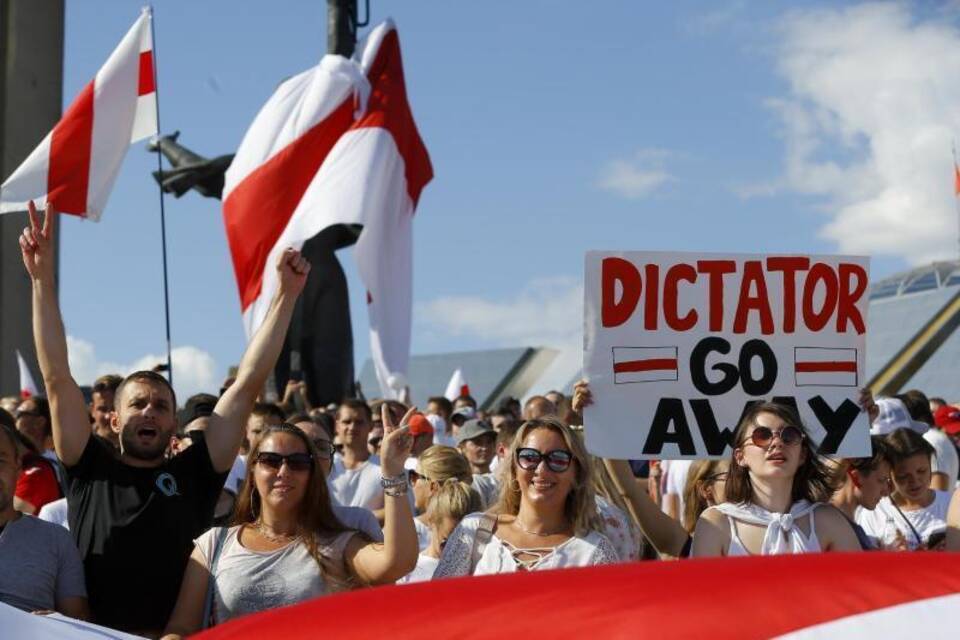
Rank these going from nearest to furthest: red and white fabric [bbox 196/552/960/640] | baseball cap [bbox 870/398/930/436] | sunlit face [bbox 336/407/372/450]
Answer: red and white fabric [bbox 196/552/960/640]
sunlit face [bbox 336/407/372/450]
baseball cap [bbox 870/398/930/436]

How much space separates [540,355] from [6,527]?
25.7 m

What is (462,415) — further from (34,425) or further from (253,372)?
(253,372)

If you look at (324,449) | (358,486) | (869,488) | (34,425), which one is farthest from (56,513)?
(869,488)

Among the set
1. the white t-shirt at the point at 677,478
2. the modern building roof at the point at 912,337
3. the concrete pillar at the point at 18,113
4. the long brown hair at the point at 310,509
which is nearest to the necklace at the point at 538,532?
the long brown hair at the point at 310,509

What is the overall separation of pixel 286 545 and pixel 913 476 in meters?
3.06

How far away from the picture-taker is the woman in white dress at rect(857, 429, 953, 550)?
6281mm

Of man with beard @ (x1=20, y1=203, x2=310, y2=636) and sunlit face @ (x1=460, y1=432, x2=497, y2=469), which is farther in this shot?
sunlit face @ (x1=460, y1=432, x2=497, y2=469)

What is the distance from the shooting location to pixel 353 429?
7.69 m

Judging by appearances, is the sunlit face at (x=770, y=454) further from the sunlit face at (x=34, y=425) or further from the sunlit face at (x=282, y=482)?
the sunlit face at (x=34, y=425)

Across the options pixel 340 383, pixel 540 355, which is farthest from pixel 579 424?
pixel 540 355

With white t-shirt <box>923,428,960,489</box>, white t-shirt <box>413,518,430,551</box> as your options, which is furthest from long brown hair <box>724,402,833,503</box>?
white t-shirt <box>923,428,960,489</box>

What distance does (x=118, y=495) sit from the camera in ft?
15.2

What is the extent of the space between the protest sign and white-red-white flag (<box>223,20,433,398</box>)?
10.3 metres

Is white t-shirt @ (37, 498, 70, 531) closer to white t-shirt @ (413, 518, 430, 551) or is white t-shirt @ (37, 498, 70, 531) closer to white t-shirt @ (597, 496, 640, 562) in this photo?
white t-shirt @ (413, 518, 430, 551)
